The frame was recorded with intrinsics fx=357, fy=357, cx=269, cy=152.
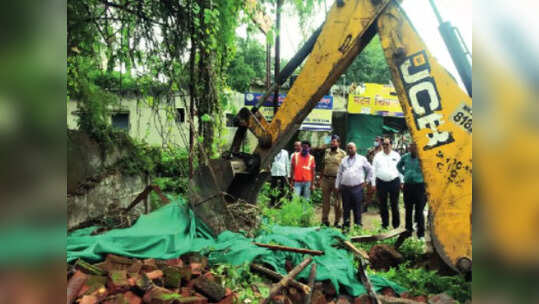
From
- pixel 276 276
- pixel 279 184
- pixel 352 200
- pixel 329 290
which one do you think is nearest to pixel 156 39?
pixel 276 276

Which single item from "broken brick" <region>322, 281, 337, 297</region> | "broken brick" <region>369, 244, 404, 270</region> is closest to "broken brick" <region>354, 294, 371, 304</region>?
"broken brick" <region>322, 281, 337, 297</region>

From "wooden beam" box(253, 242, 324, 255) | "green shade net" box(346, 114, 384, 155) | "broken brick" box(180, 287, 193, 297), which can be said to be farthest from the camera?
"green shade net" box(346, 114, 384, 155)

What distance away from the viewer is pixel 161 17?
384 cm

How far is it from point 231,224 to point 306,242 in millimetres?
926

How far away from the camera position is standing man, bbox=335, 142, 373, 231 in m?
6.59

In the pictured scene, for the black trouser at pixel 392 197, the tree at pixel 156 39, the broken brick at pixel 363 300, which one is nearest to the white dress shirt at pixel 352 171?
the black trouser at pixel 392 197

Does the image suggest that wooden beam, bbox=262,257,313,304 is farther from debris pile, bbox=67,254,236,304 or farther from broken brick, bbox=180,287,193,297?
broken brick, bbox=180,287,193,297

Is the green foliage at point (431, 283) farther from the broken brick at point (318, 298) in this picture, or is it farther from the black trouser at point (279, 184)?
the black trouser at point (279, 184)

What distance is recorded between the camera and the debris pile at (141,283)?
284 centimetres

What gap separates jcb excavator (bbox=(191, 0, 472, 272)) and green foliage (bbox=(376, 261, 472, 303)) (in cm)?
32
